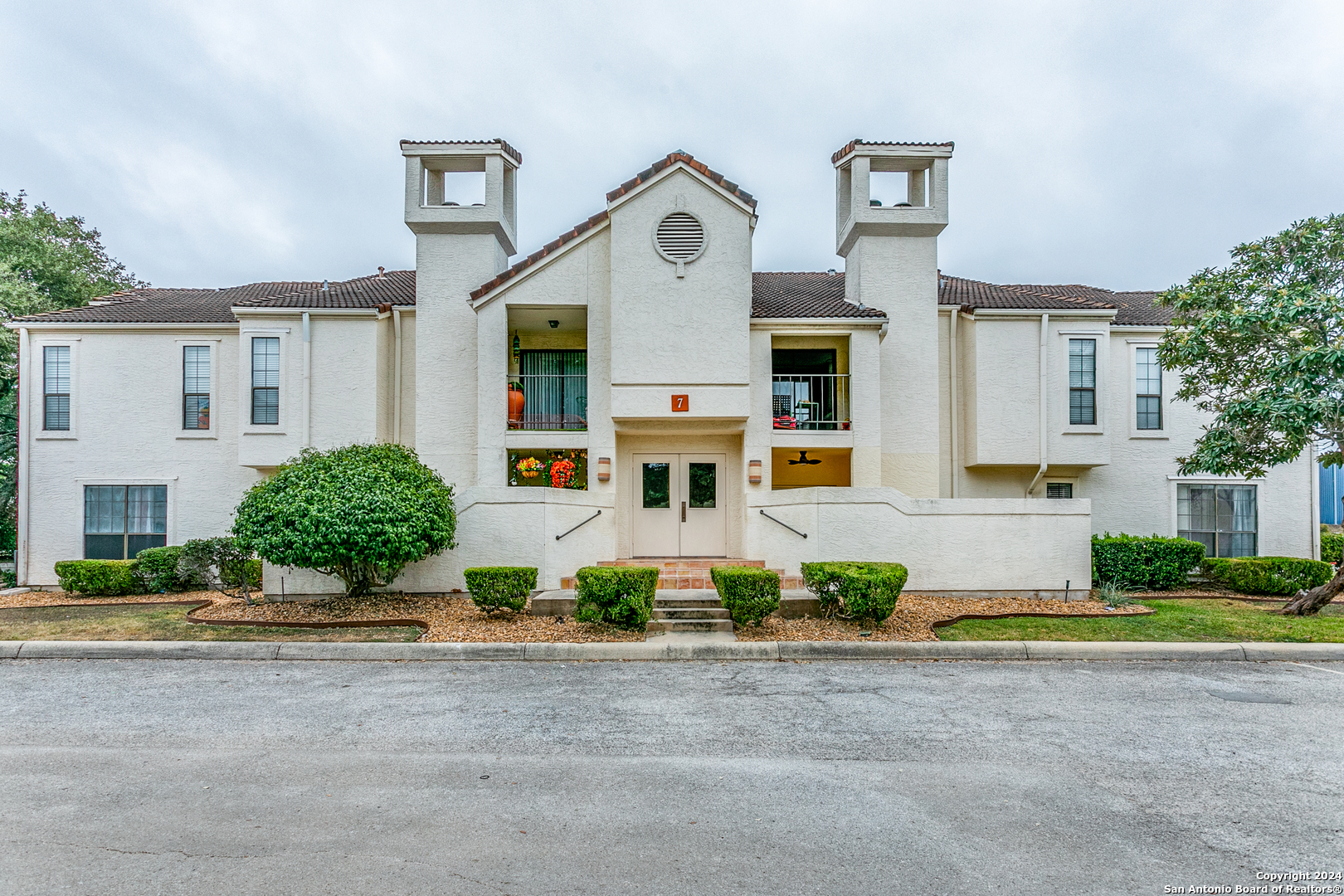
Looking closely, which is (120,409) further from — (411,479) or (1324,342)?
(1324,342)

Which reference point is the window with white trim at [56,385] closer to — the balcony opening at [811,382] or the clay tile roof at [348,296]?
the clay tile roof at [348,296]

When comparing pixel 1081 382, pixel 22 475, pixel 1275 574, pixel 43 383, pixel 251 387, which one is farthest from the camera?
pixel 43 383

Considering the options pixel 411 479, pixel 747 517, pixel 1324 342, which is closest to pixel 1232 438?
pixel 1324 342

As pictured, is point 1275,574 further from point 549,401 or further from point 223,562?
point 223,562

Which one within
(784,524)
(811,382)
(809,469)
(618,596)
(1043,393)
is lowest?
(618,596)

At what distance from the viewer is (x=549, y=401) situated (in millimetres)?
15828

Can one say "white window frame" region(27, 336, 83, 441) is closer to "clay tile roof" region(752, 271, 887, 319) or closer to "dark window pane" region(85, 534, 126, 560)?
"dark window pane" region(85, 534, 126, 560)

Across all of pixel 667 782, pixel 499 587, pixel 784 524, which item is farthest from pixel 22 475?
pixel 667 782

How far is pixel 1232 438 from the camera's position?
40.0 feet

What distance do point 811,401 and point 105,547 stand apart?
1545 cm

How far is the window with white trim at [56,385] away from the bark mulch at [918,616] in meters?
15.5

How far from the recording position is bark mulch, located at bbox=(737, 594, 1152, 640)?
10047 millimetres

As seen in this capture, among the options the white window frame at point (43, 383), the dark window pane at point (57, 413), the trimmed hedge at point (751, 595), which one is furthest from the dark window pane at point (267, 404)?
the trimmed hedge at point (751, 595)

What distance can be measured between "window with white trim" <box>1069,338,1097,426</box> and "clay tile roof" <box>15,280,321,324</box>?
56.9ft
